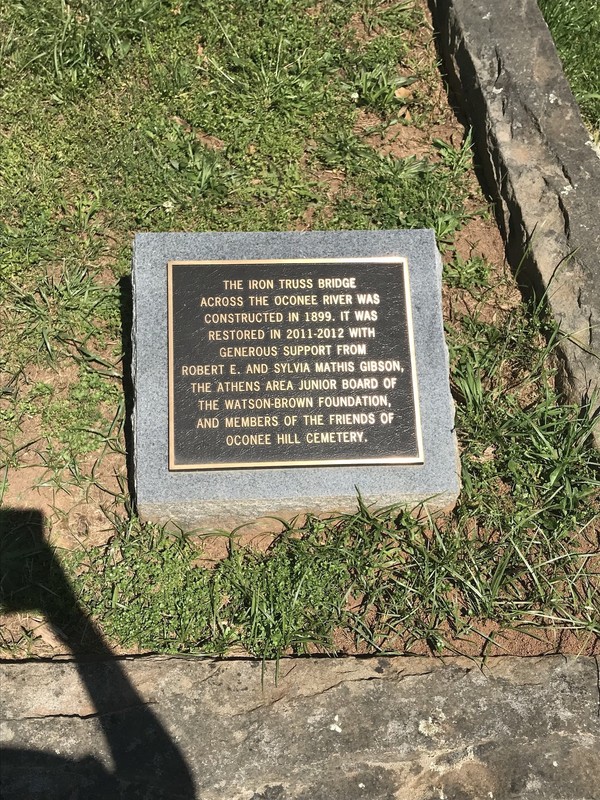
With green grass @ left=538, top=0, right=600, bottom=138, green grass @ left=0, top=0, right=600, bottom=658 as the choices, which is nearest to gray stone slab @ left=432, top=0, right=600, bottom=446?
green grass @ left=0, top=0, right=600, bottom=658

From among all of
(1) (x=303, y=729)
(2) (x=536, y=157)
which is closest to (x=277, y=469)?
(1) (x=303, y=729)

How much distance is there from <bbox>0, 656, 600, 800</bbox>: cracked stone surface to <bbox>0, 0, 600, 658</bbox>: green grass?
0.87ft

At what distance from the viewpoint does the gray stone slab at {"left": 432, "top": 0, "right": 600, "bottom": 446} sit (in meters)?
3.46

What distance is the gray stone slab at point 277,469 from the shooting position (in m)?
2.90

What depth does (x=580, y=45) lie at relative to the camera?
15.2ft

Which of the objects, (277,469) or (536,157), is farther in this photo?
(536,157)

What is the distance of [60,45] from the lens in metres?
4.18

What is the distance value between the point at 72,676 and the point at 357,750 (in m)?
1.06

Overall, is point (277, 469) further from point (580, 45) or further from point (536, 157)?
point (580, 45)

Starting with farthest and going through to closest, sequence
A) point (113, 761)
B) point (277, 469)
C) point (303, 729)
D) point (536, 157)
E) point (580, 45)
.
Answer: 1. point (580, 45)
2. point (536, 157)
3. point (277, 469)
4. point (303, 729)
5. point (113, 761)

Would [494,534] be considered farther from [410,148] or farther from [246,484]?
[410,148]

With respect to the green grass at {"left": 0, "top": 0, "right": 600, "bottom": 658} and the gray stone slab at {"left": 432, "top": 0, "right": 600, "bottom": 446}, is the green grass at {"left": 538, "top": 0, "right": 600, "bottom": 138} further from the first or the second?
the green grass at {"left": 0, "top": 0, "right": 600, "bottom": 658}

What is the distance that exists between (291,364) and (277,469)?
0.45 m

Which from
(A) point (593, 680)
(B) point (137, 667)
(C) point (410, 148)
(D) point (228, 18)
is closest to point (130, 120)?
(D) point (228, 18)
